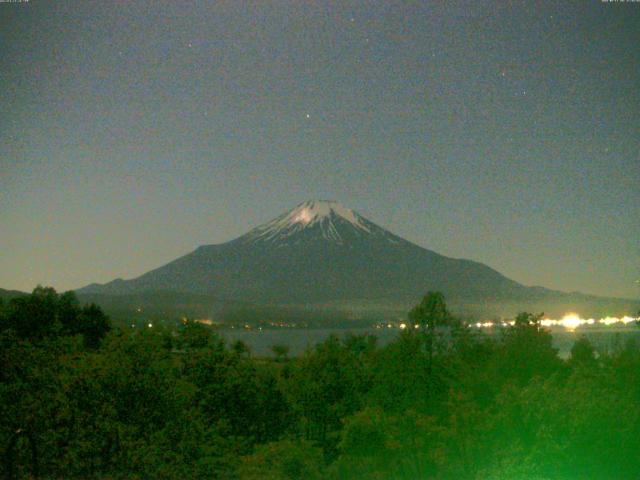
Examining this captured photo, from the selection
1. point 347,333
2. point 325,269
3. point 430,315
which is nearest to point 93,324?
point 347,333

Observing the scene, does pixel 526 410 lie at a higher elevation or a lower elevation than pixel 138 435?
higher

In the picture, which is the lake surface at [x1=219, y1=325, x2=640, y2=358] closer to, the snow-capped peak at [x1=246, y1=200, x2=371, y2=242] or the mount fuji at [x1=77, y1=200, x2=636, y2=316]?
the mount fuji at [x1=77, y1=200, x2=636, y2=316]

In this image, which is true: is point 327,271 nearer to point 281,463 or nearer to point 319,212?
point 319,212

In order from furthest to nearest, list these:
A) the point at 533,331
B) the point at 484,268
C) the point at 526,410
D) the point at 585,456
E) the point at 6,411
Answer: the point at 484,268
the point at 533,331
the point at 6,411
the point at 526,410
the point at 585,456

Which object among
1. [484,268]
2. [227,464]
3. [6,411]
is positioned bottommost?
[227,464]

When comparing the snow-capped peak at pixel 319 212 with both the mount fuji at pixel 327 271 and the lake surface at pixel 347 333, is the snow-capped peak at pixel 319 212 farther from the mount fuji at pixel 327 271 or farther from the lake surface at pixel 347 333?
the lake surface at pixel 347 333

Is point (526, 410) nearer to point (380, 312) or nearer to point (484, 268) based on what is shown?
point (380, 312)

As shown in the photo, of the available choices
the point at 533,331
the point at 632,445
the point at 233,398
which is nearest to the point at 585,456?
the point at 632,445
